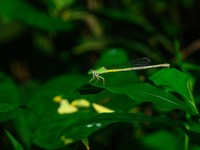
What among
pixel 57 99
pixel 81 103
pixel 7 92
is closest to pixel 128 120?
pixel 81 103

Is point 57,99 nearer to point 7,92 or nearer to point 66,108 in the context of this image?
point 66,108

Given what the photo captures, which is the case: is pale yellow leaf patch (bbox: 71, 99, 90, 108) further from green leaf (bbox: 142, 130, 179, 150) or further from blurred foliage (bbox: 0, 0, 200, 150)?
green leaf (bbox: 142, 130, 179, 150)

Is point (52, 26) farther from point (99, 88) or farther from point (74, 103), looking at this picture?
point (99, 88)

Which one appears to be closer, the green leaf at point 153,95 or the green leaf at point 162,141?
the green leaf at point 153,95

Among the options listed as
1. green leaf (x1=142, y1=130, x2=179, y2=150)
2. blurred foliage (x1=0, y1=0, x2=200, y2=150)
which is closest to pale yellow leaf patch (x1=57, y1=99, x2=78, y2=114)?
blurred foliage (x1=0, y1=0, x2=200, y2=150)

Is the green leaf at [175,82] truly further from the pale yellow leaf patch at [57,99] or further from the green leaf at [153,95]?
the pale yellow leaf patch at [57,99]

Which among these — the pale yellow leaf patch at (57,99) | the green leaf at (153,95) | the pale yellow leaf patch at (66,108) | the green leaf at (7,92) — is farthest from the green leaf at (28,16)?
the green leaf at (153,95)

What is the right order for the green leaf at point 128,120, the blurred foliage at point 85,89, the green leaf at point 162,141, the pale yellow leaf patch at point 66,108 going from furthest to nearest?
the green leaf at point 162,141 → the pale yellow leaf patch at point 66,108 → the blurred foliage at point 85,89 → the green leaf at point 128,120
